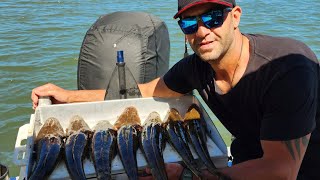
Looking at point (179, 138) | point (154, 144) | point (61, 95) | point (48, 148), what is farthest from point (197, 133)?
point (61, 95)

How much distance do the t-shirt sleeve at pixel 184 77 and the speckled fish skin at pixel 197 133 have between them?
0.21 metres

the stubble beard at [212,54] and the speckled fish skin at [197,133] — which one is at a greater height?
the stubble beard at [212,54]

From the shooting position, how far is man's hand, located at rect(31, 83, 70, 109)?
3711 millimetres

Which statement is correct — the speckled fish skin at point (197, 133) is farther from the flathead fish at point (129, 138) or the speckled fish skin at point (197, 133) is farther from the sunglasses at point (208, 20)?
the sunglasses at point (208, 20)

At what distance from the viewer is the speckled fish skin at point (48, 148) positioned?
111 inches

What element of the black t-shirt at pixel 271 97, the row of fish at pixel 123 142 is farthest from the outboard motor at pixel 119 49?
the black t-shirt at pixel 271 97

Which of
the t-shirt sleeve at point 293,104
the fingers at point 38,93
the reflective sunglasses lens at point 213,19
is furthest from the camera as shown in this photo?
the fingers at point 38,93

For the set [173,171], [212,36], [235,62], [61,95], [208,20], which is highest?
[208,20]

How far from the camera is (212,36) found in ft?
8.95

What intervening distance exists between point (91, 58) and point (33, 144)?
165 centimetres

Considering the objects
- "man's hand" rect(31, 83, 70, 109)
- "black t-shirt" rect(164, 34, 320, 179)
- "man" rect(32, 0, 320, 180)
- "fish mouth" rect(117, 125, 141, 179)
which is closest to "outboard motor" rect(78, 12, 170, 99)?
"man's hand" rect(31, 83, 70, 109)

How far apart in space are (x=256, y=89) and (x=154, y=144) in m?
0.95

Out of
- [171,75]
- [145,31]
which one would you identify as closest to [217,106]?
[171,75]

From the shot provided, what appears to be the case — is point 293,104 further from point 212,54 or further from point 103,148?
point 103,148
